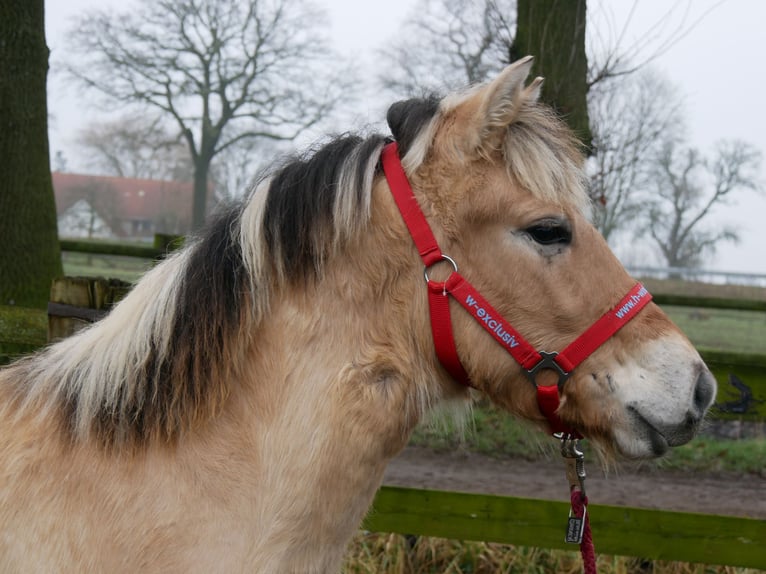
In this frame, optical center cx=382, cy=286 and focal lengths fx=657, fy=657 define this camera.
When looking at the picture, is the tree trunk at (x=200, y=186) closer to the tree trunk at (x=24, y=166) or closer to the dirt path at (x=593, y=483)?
the dirt path at (x=593, y=483)

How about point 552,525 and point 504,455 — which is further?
point 504,455

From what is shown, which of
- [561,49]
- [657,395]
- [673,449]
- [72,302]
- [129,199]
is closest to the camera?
[657,395]

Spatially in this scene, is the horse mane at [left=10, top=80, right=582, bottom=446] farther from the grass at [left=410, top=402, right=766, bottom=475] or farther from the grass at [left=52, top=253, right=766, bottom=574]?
the grass at [left=410, top=402, right=766, bottom=475]

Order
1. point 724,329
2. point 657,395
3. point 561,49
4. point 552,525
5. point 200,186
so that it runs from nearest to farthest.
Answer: point 657,395 → point 552,525 → point 561,49 → point 724,329 → point 200,186

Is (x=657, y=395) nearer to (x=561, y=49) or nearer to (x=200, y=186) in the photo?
(x=561, y=49)

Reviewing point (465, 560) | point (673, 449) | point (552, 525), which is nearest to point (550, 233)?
point (552, 525)

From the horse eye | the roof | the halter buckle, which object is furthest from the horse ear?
the roof

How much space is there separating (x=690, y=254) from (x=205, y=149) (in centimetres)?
2093

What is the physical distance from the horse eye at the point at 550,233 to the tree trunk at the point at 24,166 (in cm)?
423

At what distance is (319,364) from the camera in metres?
1.96

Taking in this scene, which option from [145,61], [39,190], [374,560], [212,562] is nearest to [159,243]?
[39,190]

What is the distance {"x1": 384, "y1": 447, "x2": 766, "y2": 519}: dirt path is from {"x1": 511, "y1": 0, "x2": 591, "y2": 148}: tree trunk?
3.60 metres

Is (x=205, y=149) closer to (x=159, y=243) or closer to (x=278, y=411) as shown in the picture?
(x=159, y=243)

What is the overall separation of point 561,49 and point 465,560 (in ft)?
13.1
